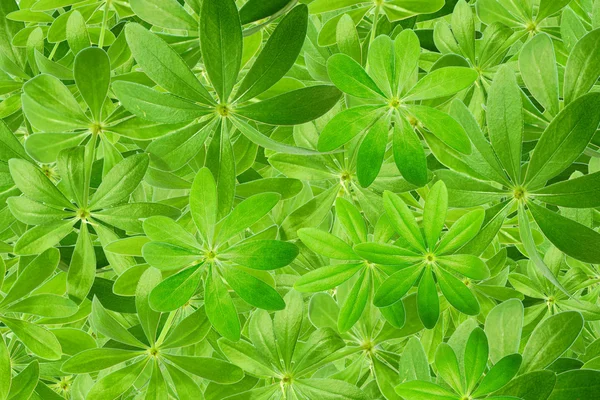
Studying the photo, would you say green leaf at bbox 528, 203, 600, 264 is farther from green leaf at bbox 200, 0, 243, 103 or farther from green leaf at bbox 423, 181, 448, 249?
green leaf at bbox 200, 0, 243, 103

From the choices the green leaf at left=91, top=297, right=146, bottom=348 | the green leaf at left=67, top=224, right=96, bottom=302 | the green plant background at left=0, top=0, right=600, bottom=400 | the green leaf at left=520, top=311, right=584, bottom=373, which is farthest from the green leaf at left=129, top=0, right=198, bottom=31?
the green leaf at left=520, top=311, right=584, bottom=373

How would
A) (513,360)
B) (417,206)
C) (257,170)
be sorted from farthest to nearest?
(257,170) < (417,206) < (513,360)

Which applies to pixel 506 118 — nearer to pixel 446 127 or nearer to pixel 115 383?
pixel 446 127

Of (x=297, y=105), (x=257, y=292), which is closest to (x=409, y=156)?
(x=297, y=105)

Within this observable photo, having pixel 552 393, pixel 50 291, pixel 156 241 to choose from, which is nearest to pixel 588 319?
pixel 552 393

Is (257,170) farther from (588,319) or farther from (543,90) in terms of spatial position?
(588,319)

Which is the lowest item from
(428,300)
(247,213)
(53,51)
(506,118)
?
(428,300)

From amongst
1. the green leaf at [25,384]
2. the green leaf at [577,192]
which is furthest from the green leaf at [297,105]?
A: the green leaf at [25,384]

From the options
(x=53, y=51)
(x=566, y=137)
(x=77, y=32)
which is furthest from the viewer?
(x=53, y=51)

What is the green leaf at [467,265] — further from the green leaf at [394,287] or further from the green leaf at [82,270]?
the green leaf at [82,270]
